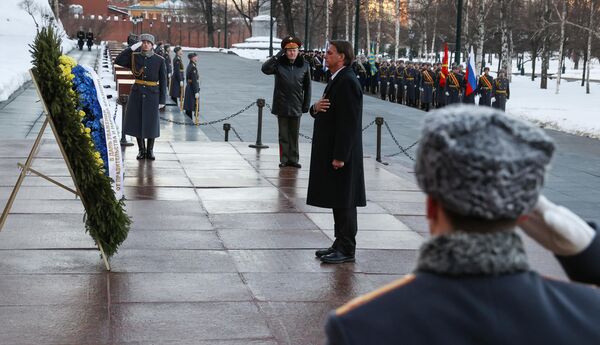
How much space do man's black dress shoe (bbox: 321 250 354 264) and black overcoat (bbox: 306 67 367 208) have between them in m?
0.45

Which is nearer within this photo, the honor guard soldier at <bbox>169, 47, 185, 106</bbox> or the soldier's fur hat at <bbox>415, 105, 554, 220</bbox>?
the soldier's fur hat at <bbox>415, 105, 554, 220</bbox>

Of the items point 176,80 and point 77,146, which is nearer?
point 77,146

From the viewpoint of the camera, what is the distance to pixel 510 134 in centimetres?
191

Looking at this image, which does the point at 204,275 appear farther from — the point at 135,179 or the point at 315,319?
the point at 135,179

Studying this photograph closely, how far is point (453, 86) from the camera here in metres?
31.2

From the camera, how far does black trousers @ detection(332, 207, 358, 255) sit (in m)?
7.71

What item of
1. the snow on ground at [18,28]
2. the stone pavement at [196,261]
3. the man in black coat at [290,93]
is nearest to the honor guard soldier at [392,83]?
the snow on ground at [18,28]

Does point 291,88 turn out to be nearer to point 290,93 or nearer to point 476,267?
point 290,93

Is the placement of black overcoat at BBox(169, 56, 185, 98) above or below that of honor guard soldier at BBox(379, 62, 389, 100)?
above

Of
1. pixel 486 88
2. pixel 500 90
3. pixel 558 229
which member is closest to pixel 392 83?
pixel 486 88

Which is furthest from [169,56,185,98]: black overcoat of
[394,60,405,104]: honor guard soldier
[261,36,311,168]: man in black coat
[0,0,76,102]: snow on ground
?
[0,0,76,102]: snow on ground

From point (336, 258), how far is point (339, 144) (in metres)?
0.94

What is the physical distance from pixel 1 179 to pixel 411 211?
4814 millimetres

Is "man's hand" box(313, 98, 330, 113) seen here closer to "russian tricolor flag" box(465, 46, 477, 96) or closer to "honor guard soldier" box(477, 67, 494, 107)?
"russian tricolor flag" box(465, 46, 477, 96)
